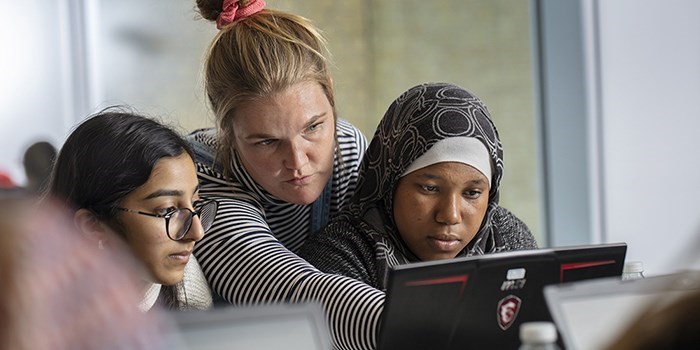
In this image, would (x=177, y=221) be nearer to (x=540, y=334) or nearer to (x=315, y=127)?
(x=315, y=127)

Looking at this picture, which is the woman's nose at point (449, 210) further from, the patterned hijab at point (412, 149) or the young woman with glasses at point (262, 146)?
the young woman with glasses at point (262, 146)

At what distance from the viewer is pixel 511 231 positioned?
2242 millimetres

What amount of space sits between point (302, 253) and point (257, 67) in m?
0.41

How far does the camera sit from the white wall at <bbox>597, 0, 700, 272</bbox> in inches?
165

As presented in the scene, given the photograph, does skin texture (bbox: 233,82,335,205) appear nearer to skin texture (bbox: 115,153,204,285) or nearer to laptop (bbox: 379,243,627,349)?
skin texture (bbox: 115,153,204,285)

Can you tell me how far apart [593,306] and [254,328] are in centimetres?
47

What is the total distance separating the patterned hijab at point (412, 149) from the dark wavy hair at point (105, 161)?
436 mm

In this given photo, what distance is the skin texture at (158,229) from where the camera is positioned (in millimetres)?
1794

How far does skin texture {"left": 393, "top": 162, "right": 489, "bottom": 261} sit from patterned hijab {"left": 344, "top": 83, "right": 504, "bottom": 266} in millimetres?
53

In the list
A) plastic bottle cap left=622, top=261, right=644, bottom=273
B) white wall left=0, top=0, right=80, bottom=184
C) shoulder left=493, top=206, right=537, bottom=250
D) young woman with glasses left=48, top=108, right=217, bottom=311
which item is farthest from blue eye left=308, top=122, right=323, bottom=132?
white wall left=0, top=0, right=80, bottom=184

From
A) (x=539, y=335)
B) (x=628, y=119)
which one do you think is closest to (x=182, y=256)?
(x=539, y=335)

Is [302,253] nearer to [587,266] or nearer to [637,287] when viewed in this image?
[587,266]

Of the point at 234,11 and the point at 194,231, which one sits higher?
the point at 234,11

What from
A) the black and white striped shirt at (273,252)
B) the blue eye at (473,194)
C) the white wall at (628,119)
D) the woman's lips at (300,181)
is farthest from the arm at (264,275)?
the white wall at (628,119)
